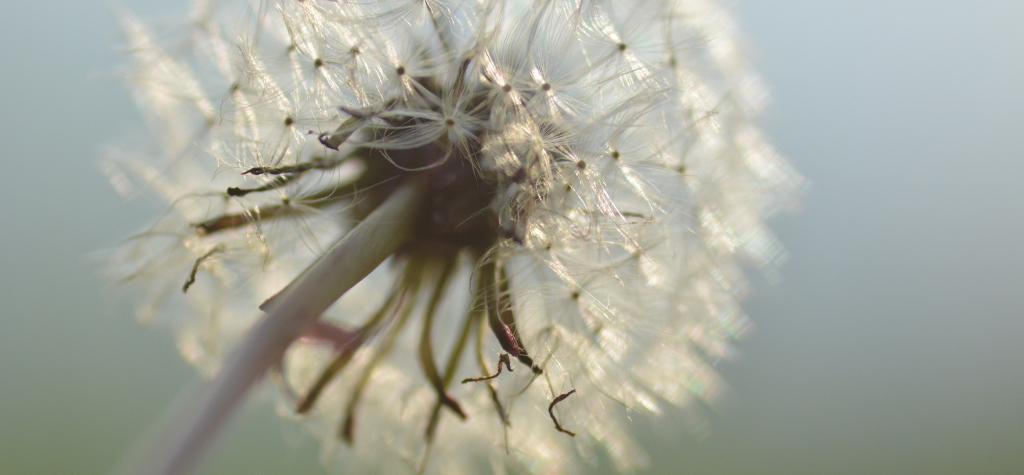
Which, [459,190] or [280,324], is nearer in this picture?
[280,324]

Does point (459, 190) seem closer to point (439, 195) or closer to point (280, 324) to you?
point (439, 195)

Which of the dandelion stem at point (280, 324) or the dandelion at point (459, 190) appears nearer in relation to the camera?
the dandelion stem at point (280, 324)

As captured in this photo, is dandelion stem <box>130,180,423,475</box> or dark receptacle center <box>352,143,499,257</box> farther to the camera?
dark receptacle center <box>352,143,499,257</box>

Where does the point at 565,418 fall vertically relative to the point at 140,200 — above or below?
below

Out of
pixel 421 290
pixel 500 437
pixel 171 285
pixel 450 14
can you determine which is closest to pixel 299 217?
pixel 421 290

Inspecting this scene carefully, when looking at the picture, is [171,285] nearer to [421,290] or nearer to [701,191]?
[421,290]

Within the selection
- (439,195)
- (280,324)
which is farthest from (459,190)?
(280,324)
